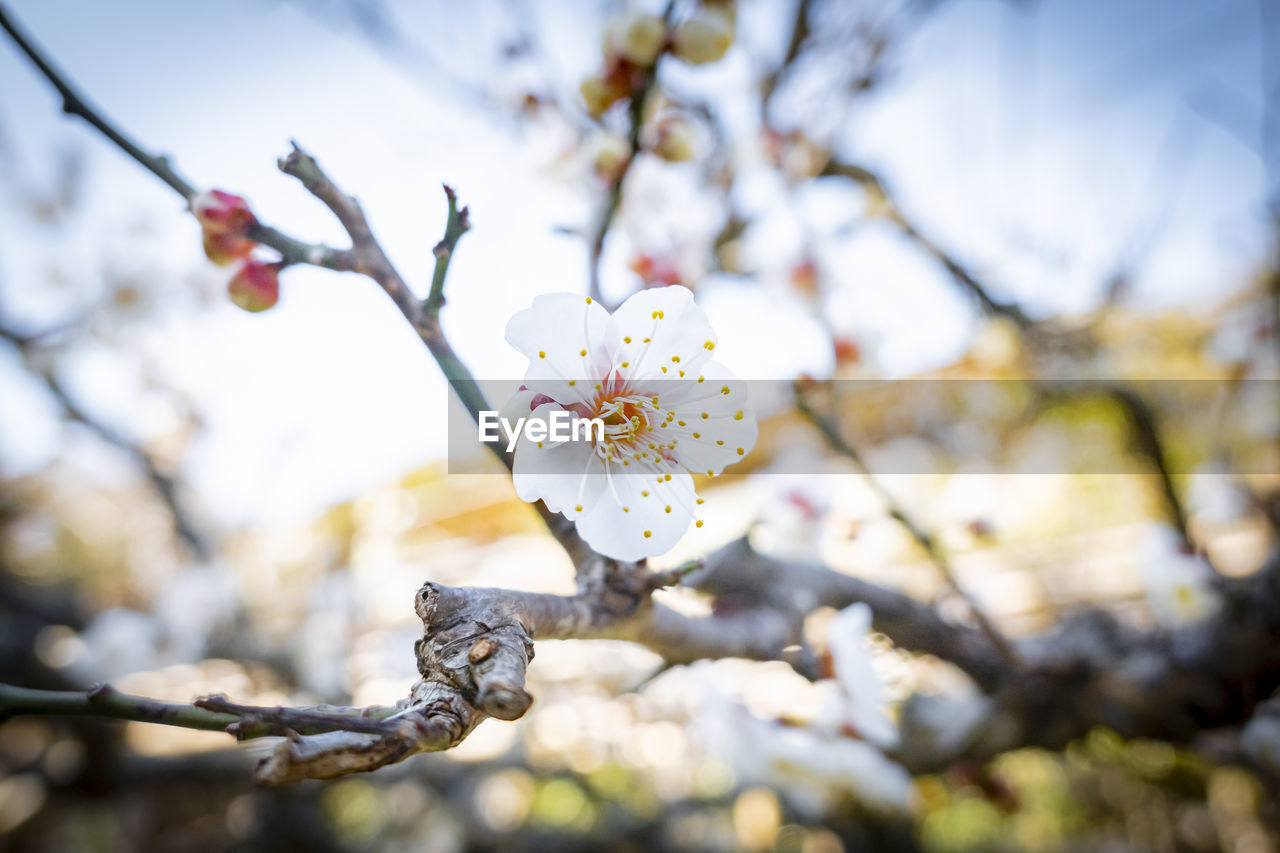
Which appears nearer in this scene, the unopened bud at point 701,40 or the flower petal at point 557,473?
the flower petal at point 557,473

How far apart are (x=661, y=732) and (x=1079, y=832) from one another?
2.12 meters

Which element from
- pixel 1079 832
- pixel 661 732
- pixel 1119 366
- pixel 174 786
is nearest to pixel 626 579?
pixel 661 732

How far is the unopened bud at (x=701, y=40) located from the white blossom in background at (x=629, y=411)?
0.52m

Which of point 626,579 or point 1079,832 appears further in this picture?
point 1079,832

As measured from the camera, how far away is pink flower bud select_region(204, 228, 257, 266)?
50 centimetres

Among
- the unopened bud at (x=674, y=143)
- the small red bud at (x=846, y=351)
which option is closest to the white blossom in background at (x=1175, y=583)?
A: the small red bud at (x=846, y=351)

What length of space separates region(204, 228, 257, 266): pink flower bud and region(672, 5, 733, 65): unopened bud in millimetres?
568

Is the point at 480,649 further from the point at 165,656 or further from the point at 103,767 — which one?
the point at 103,767

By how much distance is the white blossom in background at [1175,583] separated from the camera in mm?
1245

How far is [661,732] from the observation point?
7.04 ft

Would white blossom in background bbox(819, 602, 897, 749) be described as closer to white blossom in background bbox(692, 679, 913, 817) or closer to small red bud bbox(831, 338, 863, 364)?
white blossom in background bbox(692, 679, 913, 817)

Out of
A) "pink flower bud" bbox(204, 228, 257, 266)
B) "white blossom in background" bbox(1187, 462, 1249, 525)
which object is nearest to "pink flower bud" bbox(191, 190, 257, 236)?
"pink flower bud" bbox(204, 228, 257, 266)

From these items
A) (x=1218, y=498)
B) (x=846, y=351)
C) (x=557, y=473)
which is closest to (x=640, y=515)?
(x=557, y=473)

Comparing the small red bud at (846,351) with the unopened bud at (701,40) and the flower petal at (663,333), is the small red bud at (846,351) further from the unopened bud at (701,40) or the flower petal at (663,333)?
the flower petal at (663,333)
